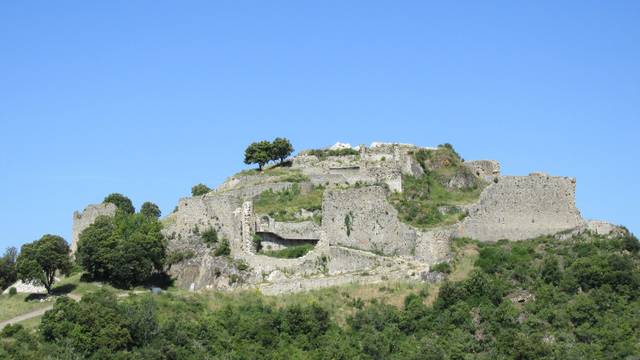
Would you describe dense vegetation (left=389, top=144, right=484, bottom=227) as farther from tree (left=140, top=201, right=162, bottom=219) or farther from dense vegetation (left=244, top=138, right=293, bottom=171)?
tree (left=140, top=201, right=162, bottom=219)

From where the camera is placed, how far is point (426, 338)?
6066 cm

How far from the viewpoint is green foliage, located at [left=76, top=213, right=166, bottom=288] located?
73188 mm

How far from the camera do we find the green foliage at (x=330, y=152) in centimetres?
8744

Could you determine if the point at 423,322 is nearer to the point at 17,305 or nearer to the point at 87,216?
the point at 17,305

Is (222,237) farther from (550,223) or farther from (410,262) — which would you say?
(550,223)

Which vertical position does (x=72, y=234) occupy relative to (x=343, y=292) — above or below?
above

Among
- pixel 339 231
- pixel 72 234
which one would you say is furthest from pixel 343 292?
pixel 72 234

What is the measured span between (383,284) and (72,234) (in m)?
Answer: 26.2

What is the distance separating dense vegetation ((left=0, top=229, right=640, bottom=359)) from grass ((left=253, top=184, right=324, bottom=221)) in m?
11.4

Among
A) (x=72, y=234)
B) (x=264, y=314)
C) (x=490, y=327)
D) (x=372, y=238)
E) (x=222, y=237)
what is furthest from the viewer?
(x=72, y=234)

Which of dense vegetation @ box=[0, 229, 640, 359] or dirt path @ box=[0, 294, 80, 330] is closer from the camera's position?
dense vegetation @ box=[0, 229, 640, 359]

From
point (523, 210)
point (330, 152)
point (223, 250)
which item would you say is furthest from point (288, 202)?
point (523, 210)

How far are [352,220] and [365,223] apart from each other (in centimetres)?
90

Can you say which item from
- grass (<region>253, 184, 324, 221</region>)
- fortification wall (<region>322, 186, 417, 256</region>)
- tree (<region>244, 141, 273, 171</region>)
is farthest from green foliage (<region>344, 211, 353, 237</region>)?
tree (<region>244, 141, 273, 171</region>)
